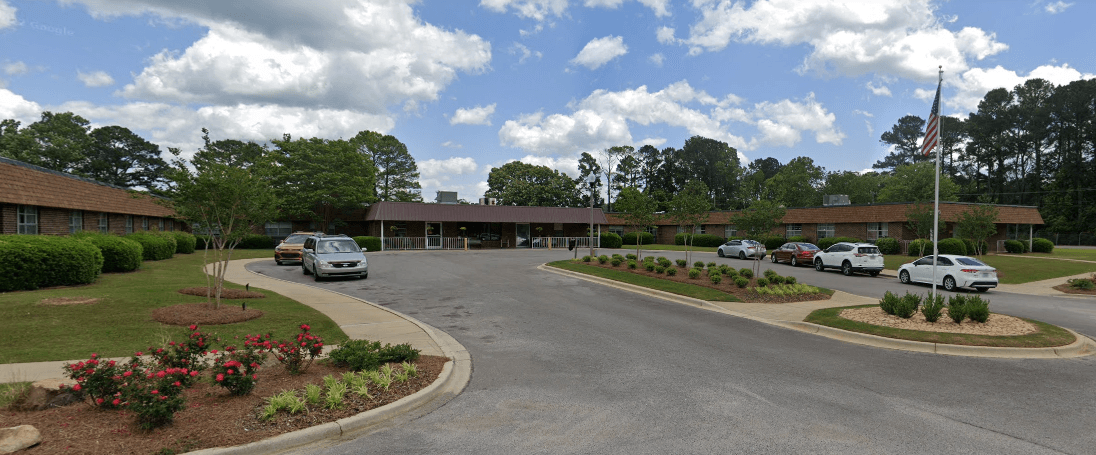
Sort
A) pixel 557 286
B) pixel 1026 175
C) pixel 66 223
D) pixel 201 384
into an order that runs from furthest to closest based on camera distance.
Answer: pixel 1026 175 → pixel 66 223 → pixel 557 286 → pixel 201 384

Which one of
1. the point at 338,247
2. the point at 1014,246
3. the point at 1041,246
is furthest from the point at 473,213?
the point at 1041,246

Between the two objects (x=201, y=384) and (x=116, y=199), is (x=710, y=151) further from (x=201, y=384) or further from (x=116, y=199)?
(x=201, y=384)

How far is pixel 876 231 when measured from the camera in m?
37.0

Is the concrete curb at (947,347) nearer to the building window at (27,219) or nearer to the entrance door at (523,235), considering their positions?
the building window at (27,219)

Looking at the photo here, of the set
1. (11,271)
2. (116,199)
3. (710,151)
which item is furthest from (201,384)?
(710,151)

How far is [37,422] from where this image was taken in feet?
14.8

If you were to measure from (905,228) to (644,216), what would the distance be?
2351 cm

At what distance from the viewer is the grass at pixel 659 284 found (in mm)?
14281

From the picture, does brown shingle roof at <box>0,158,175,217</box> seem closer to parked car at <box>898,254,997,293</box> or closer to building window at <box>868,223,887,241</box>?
parked car at <box>898,254,997,293</box>

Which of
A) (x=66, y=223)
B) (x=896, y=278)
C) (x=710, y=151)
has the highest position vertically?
(x=710, y=151)

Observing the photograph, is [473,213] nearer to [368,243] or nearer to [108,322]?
[368,243]

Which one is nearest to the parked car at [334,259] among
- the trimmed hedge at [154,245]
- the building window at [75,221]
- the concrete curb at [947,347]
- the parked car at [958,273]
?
the trimmed hedge at [154,245]

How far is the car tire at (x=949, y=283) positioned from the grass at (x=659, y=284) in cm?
971

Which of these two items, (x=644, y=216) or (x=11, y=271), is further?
(x=644, y=216)
